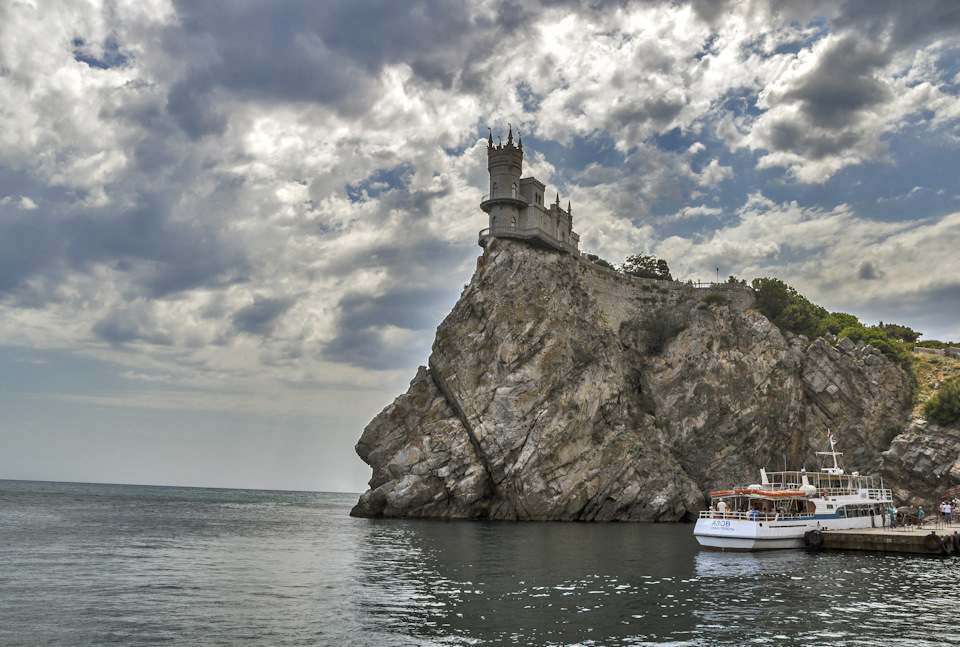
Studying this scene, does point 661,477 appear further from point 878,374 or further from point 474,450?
point 878,374

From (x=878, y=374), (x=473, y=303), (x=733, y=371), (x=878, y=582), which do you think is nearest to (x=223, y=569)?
(x=878, y=582)

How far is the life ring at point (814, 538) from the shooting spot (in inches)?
1614

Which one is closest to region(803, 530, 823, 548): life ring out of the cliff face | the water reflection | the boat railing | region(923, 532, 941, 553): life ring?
the boat railing

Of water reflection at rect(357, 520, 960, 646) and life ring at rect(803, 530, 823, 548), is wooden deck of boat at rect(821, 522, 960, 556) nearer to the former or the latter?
life ring at rect(803, 530, 823, 548)

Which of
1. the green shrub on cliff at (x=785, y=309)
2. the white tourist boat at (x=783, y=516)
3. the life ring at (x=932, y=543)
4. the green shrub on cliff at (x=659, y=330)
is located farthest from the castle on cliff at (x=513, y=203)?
the life ring at (x=932, y=543)

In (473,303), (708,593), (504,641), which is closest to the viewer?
(504,641)

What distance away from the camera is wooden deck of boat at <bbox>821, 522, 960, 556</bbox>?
124ft

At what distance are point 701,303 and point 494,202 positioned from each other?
88.2ft

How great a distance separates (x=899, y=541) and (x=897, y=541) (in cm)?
10

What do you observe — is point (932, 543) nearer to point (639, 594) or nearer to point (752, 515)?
point (752, 515)

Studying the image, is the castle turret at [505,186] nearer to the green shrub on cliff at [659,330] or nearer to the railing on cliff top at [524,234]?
the railing on cliff top at [524,234]

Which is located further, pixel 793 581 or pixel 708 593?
pixel 793 581

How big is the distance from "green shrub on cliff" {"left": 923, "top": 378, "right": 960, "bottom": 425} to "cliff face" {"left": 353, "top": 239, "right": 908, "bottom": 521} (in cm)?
381

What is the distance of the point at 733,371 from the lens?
71125mm
